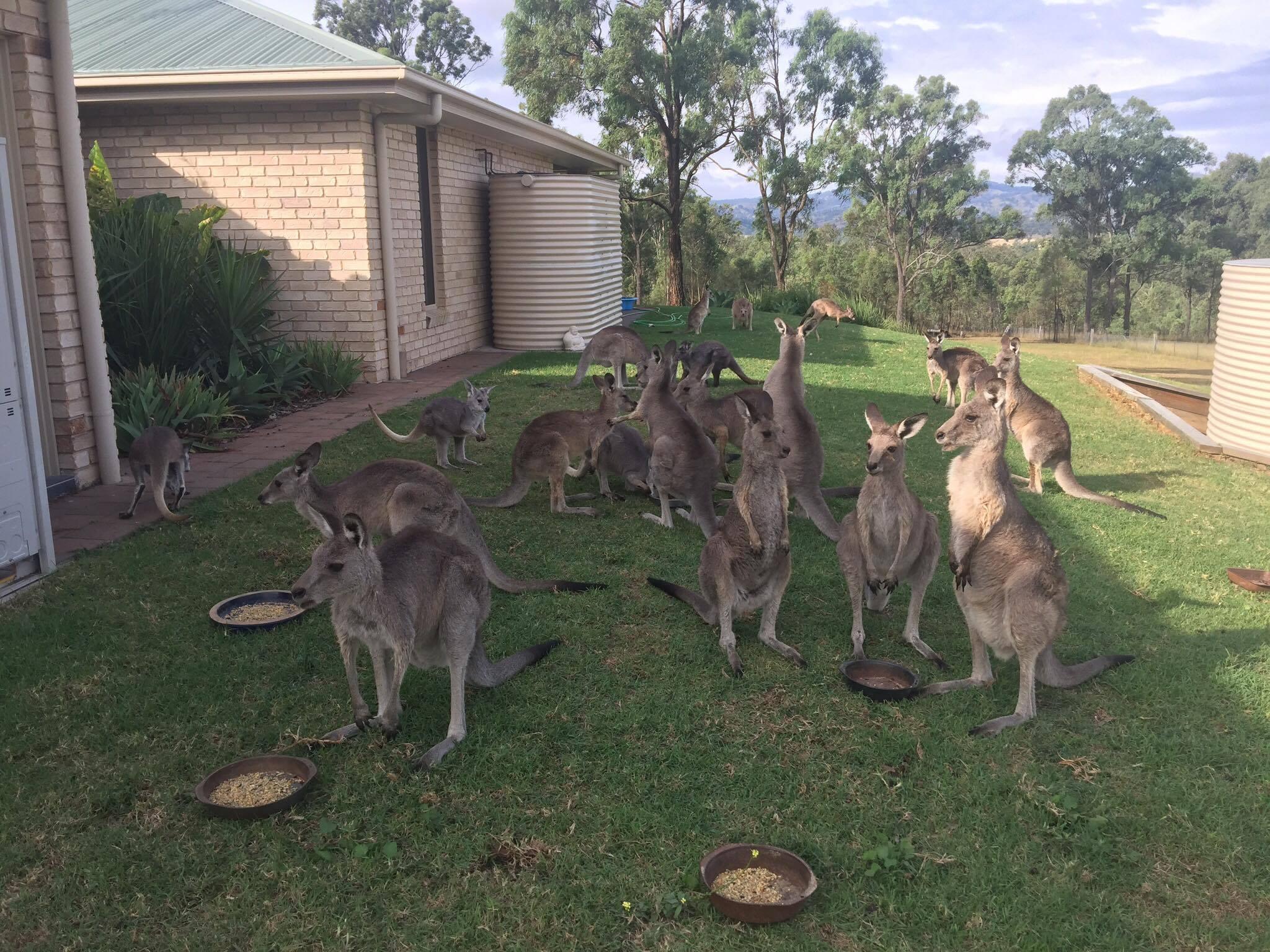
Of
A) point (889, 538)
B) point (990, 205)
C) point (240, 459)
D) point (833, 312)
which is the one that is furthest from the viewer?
point (990, 205)

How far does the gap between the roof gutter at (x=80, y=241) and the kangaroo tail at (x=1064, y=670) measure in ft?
21.9

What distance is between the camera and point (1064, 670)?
4312mm

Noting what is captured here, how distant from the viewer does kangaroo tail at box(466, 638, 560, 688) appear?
13.5 feet

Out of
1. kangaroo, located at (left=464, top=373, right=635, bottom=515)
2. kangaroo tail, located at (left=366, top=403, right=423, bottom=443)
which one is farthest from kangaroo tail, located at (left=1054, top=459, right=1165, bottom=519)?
kangaroo tail, located at (left=366, top=403, right=423, bottom=443)

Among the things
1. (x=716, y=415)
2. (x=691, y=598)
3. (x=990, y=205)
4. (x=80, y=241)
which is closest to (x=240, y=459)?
(x=80, y=241)

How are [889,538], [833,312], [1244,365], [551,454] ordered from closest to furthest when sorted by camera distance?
[889,538], [551,454], [1244,365], [833,312]

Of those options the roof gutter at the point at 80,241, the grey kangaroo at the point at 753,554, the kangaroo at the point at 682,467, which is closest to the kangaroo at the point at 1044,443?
the kangaroo at the point at 682,467

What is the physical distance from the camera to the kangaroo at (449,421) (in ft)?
26.2

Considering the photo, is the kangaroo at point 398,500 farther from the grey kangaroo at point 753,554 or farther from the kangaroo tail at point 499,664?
the grey kangaroo at point 753,554

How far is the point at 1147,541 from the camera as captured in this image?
259 inches

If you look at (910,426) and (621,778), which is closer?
(621,778)

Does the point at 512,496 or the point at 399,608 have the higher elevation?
the point at 399,608

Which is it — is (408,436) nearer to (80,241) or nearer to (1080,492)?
(80,241)

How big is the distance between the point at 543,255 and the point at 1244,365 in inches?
380
